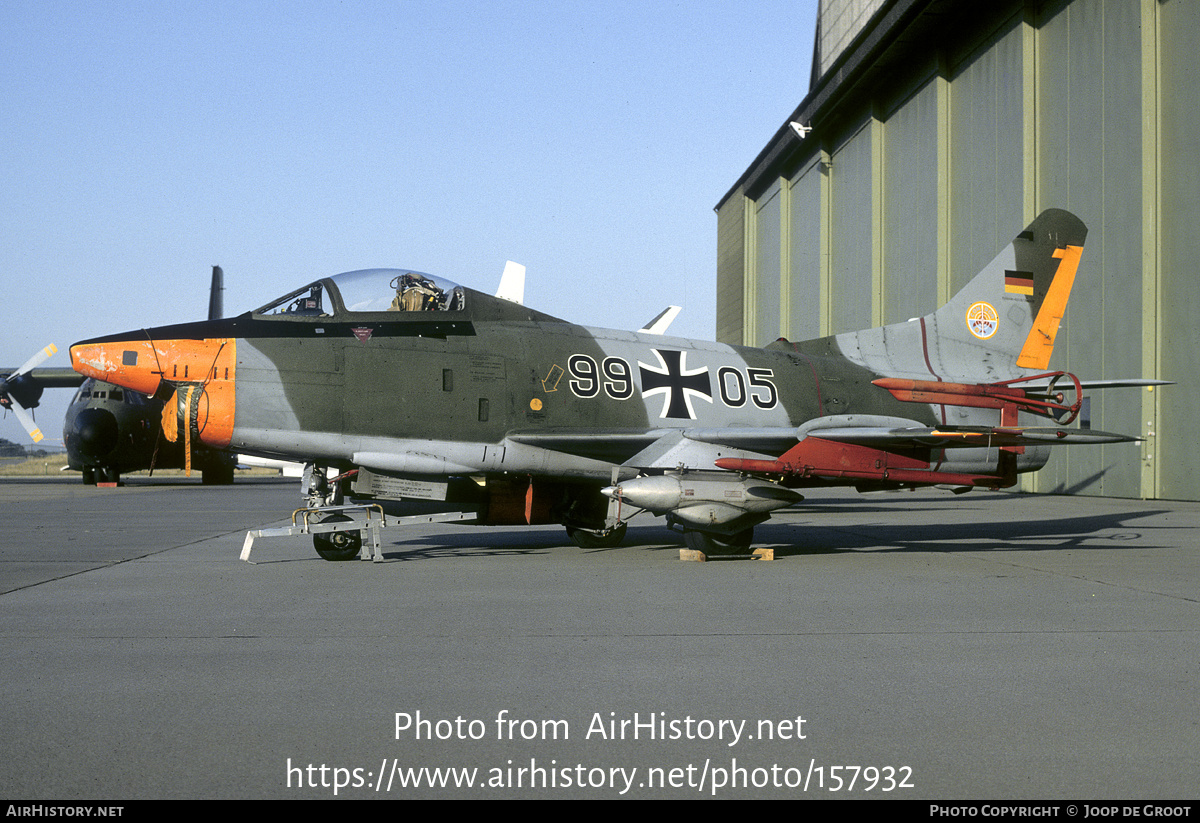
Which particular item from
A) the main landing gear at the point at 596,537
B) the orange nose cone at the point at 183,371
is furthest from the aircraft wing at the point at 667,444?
the orange nose cone at the point at 183,371

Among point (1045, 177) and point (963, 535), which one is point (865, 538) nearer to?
point (963, 535)

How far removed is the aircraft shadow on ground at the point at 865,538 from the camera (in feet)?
36.1

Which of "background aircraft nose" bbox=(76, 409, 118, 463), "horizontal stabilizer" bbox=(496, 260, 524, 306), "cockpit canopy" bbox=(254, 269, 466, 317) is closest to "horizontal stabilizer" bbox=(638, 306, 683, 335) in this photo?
"horizontal stabilizer" bbox=(496, 260, 524, 306)

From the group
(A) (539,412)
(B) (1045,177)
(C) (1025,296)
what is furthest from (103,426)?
(B) (1045,177)

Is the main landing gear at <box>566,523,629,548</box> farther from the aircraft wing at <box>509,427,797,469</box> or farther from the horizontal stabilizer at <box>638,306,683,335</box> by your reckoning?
the horizontal stabilizer at <box>638,306,683,335</box>

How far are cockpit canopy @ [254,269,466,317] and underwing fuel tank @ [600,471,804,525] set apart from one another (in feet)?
9.20

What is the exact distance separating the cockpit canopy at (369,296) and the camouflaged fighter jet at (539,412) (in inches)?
0.8

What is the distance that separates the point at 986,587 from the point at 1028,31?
21.4 metres

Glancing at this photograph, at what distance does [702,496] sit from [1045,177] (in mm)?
18912

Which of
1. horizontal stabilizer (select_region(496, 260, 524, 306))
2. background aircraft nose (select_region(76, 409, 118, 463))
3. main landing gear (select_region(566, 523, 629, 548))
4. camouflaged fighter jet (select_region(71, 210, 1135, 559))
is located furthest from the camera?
background aircraft nose (select_region(76, 409, 118, 463))

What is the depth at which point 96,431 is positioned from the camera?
27.9 metres

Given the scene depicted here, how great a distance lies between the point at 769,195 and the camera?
1740 inches

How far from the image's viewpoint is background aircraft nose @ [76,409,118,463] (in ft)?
91.5
